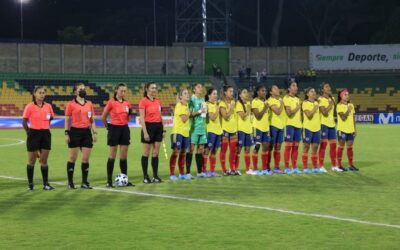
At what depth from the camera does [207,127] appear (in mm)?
18234

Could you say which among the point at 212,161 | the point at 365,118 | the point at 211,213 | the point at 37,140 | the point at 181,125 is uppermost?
the point at 181,125

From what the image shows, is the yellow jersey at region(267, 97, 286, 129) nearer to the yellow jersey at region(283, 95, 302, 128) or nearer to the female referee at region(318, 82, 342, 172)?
the yellow jersey at region(283, 95, 302, 128)

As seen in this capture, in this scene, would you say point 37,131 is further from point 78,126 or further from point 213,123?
point 213,123

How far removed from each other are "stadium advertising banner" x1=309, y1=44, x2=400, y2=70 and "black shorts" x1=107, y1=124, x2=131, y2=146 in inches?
2104

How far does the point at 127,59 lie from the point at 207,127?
162 feet

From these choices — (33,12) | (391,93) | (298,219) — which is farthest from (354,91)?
(298,219)

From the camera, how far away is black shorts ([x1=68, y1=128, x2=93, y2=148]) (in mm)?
15391

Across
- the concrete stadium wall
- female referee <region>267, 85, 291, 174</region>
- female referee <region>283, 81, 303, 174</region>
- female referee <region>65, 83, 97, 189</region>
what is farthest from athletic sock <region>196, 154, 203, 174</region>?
the concrete stadium wall

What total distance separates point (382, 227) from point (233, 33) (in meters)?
73.8

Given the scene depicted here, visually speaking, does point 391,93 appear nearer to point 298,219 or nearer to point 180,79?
point 180,79

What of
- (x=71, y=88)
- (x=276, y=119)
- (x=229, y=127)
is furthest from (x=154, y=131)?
(x=71, y=88)

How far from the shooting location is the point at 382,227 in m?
10.8

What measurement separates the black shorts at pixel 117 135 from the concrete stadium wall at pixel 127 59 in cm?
4872

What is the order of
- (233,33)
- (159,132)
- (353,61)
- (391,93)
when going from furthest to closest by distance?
(233,33)
(353,61)
(391,93)
(159,132)
